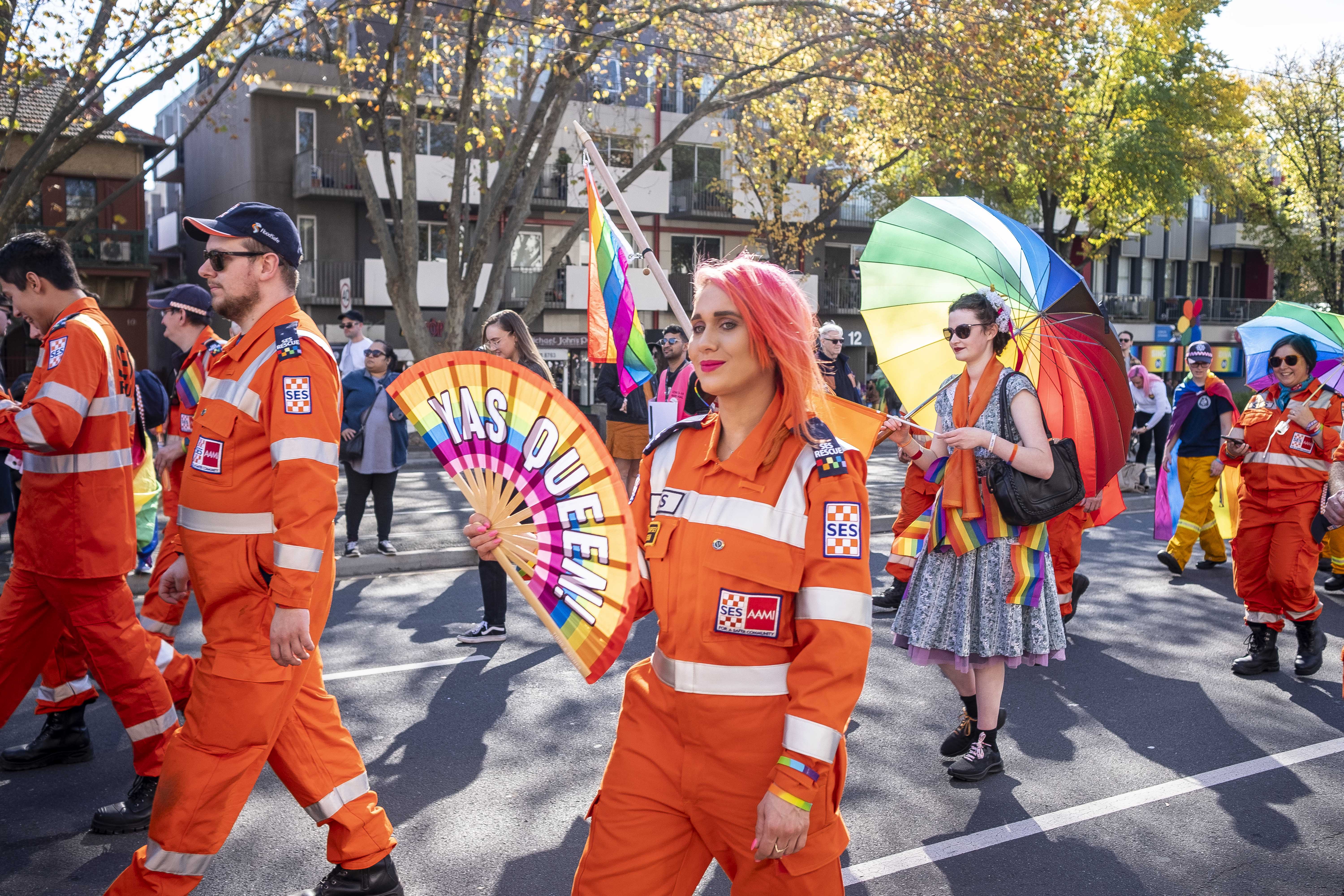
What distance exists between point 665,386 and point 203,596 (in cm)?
765

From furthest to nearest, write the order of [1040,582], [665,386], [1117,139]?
1. [1117,139]
2. [665,386]
3. [1040,582]

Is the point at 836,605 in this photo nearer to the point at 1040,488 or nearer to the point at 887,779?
the point at 1040,488

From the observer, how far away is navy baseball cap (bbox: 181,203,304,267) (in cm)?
332

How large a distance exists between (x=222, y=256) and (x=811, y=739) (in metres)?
2.28

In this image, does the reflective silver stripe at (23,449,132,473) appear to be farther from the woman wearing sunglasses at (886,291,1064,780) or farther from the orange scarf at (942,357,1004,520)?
the orange scarf at (942,357,1004,520)

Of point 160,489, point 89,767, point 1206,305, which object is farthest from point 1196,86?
point 89,767

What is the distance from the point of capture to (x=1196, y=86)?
2972 cm

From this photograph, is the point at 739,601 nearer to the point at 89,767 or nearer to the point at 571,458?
the point at 571,458

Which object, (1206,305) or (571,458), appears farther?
(1206,305)

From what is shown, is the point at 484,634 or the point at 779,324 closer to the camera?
the point at 779,324

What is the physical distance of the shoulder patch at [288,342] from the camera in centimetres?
318

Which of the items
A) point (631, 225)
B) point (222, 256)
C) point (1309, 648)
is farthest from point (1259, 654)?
point (222, 256)

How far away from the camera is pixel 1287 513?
21.9 feet

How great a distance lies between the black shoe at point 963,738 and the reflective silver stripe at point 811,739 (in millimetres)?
2837
